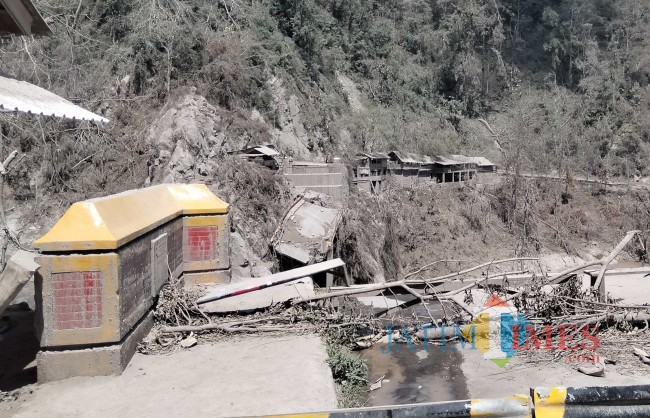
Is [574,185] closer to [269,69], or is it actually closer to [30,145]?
[269,69]

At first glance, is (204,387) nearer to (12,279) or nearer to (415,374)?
(12,279)

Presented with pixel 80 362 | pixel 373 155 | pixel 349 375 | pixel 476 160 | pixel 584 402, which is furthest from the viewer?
pixel 476 160

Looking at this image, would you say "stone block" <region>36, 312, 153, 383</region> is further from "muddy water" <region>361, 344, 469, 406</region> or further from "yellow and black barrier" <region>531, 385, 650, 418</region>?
"yellow and black barrier" <region>531, 385, 650, 418</region>

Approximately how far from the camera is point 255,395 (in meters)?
4.95

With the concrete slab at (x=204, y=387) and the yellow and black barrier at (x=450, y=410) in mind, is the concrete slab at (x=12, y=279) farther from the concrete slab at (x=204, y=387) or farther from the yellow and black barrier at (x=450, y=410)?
the yellow and black barrier at (x=450, y=410)

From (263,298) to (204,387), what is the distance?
7.42 feet

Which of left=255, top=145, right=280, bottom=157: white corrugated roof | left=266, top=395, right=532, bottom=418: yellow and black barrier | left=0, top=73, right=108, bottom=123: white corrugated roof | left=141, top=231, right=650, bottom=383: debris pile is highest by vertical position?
left=0, top=73, right=108, bottom=123: white corrugated roof

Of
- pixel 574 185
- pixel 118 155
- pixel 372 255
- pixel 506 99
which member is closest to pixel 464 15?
pixel 506 99

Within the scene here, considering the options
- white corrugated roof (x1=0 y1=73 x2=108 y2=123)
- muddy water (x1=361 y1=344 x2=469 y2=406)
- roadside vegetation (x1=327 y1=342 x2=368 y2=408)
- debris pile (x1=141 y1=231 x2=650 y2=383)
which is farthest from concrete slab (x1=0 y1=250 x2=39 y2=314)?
Result: muddy water (x1=361 y1=344 x2=469 y2=406)

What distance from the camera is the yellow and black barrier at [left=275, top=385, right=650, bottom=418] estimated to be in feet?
7.54

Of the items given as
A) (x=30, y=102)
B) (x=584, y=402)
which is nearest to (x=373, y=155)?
(x=30, y=102)

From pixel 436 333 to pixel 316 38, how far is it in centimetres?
2883

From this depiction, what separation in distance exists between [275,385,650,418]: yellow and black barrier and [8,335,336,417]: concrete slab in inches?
96.0

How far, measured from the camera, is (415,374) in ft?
18.9
